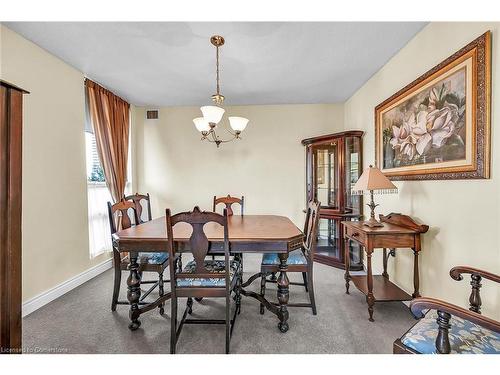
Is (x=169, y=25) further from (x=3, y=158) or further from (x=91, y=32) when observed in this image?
(x=3, y=158)

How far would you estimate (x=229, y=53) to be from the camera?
2.42 m

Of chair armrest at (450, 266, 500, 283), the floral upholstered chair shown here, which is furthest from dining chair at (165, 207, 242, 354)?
chair armrest at (450, 266, 500, 283)

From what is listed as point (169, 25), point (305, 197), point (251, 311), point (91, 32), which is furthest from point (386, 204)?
point (91, 32)

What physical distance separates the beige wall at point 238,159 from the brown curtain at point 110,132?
1.82 feet

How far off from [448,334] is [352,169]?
8.32 feet

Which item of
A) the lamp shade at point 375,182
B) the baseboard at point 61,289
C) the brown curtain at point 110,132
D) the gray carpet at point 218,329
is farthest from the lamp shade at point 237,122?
the baseboard at point 61,289

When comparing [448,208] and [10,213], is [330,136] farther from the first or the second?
[10,213]

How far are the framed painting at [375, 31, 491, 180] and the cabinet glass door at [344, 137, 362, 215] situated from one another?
0.77m

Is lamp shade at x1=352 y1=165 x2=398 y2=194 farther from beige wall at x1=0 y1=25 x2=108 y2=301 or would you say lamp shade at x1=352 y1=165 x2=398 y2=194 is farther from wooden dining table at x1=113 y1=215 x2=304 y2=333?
beige wall at x1=0 y1=25 x2=108 y2=301

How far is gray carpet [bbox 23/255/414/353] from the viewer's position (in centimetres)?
171

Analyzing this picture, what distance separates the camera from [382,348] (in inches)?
66.4

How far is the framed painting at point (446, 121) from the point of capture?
59.6 inches

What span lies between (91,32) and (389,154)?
10.1 feet

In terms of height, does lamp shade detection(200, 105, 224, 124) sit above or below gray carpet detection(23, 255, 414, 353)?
above
